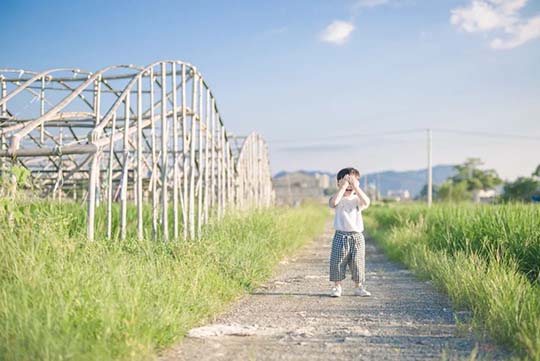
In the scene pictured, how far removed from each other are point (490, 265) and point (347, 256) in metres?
1.83

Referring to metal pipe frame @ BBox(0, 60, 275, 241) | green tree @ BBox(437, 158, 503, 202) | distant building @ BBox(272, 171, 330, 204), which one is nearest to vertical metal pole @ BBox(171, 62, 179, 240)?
metal pipe frame @ BBox(0, 60, 275, 241)

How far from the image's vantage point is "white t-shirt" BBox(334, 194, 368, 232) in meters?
8.47

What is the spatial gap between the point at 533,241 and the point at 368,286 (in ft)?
7.99

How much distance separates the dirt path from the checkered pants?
0.31 meters

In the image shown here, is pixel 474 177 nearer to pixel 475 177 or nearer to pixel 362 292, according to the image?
pixel 475 177

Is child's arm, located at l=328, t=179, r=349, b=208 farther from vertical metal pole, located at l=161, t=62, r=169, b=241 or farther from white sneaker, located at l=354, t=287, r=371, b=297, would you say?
vertical metal pole, located at l=161, t=62, r=169, b=241

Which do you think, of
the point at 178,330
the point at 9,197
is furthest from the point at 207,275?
the point at 9,197

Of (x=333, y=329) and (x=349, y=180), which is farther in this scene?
(x=349, y=180)

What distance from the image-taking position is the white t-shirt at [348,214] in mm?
8469

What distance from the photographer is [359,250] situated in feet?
27.7

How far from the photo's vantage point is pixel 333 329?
243 inches

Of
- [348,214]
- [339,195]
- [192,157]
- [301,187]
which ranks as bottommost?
[348,214]

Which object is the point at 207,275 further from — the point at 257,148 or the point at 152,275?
the point at 257,148

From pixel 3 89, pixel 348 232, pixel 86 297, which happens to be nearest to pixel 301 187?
pixel 3 89
